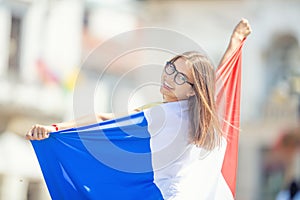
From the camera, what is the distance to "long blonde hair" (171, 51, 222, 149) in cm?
533

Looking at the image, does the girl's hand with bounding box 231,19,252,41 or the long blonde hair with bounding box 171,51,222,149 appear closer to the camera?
the long blonde hair with bounding box 171,51,222,149

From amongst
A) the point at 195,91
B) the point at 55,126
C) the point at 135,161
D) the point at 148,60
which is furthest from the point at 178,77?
the point at 148,60

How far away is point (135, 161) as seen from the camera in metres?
5.39

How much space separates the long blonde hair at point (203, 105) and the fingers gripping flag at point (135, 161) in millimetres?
51

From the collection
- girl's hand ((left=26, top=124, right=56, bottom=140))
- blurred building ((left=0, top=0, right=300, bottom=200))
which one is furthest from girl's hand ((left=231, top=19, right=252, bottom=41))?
blurred building ((left=0, top=0, right=300, bottom=200))

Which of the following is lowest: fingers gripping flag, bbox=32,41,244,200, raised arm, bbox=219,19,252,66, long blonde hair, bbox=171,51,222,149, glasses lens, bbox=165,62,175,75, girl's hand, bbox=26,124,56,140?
fingers gripping flag, bbox=32,41,244,200

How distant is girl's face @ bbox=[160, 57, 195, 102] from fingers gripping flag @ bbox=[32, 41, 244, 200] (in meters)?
0.06

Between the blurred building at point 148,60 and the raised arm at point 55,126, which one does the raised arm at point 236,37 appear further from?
the blurred building at point 148,60

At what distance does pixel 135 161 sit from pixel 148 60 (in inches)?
747

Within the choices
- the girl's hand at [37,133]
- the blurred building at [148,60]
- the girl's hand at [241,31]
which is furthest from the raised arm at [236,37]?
the blurred building at [148,60]

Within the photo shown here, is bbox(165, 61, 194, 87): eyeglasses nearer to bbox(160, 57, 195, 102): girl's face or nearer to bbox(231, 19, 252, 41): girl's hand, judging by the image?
bbox(160, 57, 195, 102): girl's face

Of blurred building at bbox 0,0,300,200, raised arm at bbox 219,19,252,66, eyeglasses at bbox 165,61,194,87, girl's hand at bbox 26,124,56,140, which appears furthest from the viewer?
blurred building at bbox 0,0,300,200

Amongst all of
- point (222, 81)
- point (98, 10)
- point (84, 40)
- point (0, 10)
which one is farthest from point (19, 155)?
point (222, 81)

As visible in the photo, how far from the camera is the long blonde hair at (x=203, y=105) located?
17.5 feet
